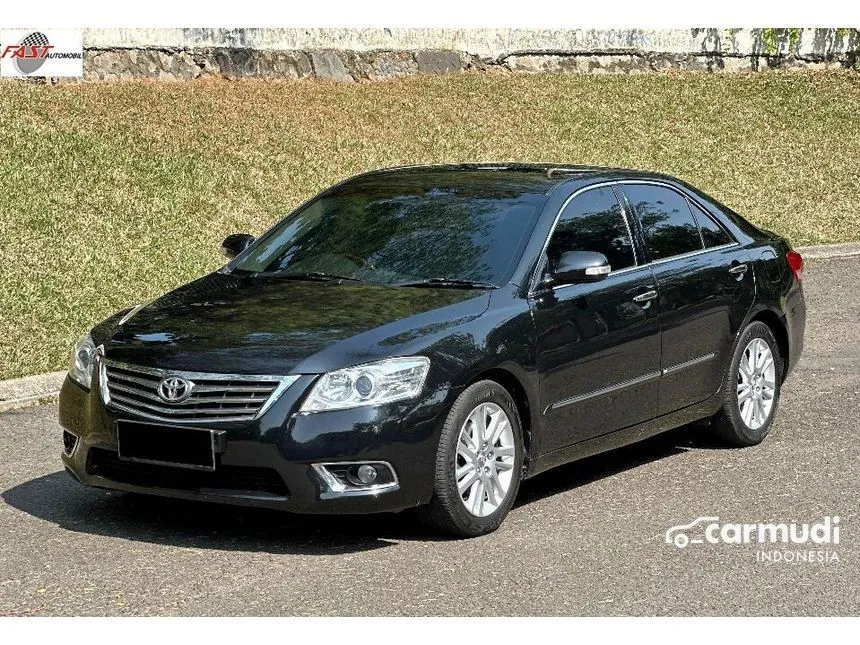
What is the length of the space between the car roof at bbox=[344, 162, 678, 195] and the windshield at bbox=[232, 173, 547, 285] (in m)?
0.03

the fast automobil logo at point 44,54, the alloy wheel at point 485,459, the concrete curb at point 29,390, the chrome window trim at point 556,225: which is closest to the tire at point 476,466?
the alloy wheel at point 485,459

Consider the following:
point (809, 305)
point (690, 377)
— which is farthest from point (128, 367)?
point (809, 305)

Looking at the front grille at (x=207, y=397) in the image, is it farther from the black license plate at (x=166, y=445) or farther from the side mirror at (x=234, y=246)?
the side mirror at (x=234, y=246)

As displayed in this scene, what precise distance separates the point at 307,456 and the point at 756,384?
12.0 ft

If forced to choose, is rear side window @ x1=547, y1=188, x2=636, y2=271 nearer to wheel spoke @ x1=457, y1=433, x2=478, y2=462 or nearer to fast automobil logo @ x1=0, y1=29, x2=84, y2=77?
wheel spoke @ x1=457, y1=433, x2=478, y2=462

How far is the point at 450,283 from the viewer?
293 inches

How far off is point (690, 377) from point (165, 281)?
674 centimetres

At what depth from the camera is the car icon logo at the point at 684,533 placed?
6962 millimetres

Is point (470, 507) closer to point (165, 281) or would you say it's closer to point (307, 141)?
point (165, 281)

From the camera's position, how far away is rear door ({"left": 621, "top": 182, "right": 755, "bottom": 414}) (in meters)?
8.32

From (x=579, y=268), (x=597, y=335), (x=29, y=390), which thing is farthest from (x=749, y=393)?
(x=29, y=390)

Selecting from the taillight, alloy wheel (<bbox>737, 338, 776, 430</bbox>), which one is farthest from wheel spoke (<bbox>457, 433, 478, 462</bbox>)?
the taillight

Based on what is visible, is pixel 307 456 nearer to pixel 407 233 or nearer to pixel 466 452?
pixel 466 452

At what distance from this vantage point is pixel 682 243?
8.70 metres
